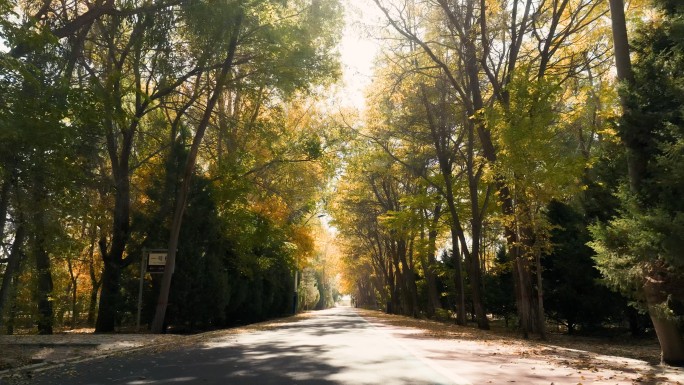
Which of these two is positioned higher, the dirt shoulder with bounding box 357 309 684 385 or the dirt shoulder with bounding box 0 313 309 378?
the dirt shoulder with bounding box 357 309 684 385

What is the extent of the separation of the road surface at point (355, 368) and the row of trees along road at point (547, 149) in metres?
1.60

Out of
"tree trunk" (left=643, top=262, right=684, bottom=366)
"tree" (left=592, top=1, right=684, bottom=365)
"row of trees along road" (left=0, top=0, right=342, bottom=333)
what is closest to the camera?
"tree" (left=592, top=1, right=684, bottom=365)

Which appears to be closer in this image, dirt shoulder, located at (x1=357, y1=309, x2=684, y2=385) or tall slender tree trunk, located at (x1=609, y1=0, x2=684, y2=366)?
dirt shoulder, located at (x1=357, y1=309, x2=684, y2=385)

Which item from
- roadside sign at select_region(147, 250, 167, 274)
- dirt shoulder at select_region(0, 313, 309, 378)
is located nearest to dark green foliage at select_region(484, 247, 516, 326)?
roadside sign at select_region(147, 250, 167, 274)

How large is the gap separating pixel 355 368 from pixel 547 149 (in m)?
8.85

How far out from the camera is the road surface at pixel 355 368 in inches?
273

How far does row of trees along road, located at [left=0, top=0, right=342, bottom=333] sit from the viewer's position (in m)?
9.95

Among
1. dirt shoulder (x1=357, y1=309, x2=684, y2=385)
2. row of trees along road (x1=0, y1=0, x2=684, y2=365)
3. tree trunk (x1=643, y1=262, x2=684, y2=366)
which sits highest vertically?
row of trees along road (x1=0, y1=0, x2=684, y2=365)

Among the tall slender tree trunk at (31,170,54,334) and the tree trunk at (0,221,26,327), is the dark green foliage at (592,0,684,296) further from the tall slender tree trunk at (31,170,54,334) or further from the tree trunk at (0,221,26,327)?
the tree trunk at (0,221,26,327)

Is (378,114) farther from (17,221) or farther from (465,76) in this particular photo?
(17,221)

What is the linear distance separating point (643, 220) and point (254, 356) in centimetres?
718

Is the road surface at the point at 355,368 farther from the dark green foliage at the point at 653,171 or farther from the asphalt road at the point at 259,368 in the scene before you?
the dark green foliage at the point at 653,171

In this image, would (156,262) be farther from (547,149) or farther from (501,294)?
(501,294)

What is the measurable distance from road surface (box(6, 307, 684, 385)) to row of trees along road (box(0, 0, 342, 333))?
3913mm
